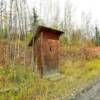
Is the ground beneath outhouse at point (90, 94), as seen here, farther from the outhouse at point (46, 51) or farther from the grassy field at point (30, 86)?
the outhouse at point (46, 51)

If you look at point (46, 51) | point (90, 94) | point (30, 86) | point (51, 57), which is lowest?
point (90, 94)

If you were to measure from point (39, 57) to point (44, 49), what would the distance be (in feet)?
1.58

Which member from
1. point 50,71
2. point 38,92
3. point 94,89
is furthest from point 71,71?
point 38,92

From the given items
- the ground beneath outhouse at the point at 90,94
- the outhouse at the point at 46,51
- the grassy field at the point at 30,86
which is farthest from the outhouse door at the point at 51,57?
the ground beneath outhouse at the point at 90,94

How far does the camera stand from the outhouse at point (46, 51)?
14.0 m

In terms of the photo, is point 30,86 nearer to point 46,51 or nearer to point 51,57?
point 46,51

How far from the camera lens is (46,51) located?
46.5ft

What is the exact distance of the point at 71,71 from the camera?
16.0m

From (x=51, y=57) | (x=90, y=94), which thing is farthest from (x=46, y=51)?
(x=90, y=94)

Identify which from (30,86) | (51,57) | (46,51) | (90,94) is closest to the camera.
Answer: (30,86)

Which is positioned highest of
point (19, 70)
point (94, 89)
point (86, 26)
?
point (86, 26)

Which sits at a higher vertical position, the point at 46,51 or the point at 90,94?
the point at 46,51

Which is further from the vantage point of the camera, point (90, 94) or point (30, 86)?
point (90, 94)

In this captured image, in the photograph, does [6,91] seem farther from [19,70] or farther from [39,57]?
[39,57]
